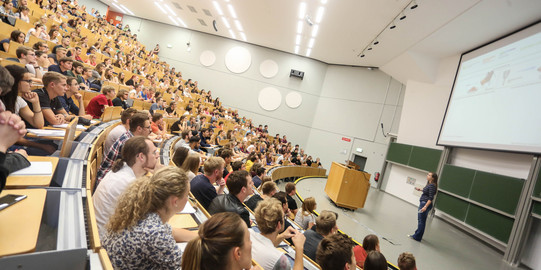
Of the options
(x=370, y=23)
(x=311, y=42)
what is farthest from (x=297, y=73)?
(x=370, y=23)

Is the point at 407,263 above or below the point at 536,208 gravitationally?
below

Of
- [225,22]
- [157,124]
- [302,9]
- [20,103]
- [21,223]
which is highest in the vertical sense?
[225,22]

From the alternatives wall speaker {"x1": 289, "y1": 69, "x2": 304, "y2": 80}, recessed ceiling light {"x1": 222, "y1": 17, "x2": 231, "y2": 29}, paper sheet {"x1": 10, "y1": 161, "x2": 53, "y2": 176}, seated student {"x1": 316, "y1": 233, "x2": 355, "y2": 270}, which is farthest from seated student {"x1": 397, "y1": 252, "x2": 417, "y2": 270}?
wall speaker {"x1": 289, "y1": 69, "x2": 304, "y2": 80}

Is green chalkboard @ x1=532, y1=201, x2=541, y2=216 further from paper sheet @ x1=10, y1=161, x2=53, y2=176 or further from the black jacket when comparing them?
paper sheet @ x1=10, y1=161, x2=53, y2=176

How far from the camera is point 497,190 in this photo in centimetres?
605

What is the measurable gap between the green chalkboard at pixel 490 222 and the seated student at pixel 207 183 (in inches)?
247

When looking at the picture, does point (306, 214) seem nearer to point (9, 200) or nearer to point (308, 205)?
point (308, 205)

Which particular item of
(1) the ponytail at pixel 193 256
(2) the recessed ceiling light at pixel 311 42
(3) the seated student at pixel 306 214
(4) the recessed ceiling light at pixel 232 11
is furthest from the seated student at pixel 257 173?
(2) the recessed ceiling light at pixel 311 42

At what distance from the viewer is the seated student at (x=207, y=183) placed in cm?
262

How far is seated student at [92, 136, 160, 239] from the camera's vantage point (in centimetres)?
157

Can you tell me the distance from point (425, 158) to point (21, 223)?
1041cm

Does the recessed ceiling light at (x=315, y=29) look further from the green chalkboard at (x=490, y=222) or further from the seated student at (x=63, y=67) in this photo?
the seated student at (x=63, y=67)

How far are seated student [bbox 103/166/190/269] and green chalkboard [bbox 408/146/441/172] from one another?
9408mm

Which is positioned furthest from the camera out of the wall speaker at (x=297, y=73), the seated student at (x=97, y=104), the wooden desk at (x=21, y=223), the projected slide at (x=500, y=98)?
the wall speaker at (x=297, y=73)
